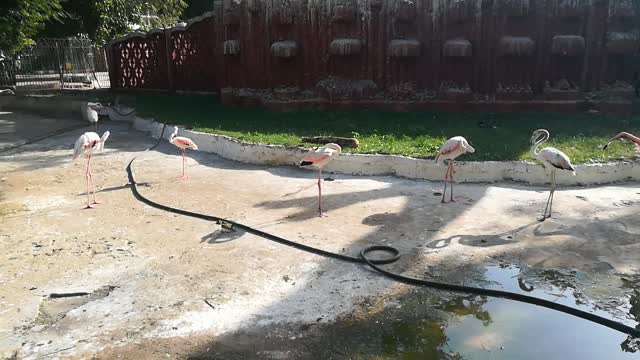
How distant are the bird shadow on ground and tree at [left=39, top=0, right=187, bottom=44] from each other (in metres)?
19.7

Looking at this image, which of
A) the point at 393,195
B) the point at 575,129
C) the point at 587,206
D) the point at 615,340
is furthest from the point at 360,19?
the point at 615,340

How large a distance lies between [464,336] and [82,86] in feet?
75.5

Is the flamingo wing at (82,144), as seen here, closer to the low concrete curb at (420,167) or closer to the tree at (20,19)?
the low concrete curb at (420,167)

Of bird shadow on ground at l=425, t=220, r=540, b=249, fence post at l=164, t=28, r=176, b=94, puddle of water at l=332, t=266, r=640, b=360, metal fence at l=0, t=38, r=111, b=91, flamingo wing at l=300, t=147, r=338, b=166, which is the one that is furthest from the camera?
metal fence at l=0, t=38, r=111, b=91

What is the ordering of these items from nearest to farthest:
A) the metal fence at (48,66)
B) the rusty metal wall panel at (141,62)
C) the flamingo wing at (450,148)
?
1. the flamingo wing at (450,148)
2. the rusty metal wall panel at (141,62)
3. the metal fence at (48,66)

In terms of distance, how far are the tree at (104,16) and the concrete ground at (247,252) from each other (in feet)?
48.2

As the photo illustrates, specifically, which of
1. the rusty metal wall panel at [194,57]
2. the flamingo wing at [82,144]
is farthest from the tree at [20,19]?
the flamingo wing at [82,144]

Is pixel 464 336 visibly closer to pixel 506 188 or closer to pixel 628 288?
pixel 628 288

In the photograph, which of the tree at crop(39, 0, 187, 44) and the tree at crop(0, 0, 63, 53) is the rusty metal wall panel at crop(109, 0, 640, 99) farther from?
the tree at crop(39, 0, 187, 44)

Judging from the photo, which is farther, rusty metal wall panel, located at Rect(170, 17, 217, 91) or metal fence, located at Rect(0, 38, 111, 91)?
metal fence, located at Rect(0, 38, 111, 91)

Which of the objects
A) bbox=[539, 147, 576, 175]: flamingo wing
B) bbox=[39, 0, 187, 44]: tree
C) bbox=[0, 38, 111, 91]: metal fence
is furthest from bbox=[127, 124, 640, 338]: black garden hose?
bbox=[0, 38, 111, 91]: metal fence

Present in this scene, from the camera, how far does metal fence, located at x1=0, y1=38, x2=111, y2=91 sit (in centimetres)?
2289

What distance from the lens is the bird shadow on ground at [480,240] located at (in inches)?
241

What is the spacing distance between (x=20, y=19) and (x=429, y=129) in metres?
12.3
